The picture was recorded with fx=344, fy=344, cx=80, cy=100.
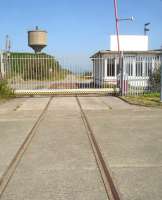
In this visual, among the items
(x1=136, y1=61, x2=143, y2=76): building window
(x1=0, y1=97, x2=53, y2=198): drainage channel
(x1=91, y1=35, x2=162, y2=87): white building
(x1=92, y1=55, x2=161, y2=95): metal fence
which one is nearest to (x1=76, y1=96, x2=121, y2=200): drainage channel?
(x1=0, y1=97, x2=53, y2=198): drainage channel

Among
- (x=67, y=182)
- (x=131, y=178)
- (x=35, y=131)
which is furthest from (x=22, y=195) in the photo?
(x=35, y=131)

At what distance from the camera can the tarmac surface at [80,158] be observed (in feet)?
15.6

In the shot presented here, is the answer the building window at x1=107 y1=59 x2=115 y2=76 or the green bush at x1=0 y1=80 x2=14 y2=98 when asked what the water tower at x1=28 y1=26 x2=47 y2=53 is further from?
the green bush at x1=0 y1=80 x2=14 y2=98

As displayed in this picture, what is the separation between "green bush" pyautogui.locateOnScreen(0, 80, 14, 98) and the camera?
19.0m

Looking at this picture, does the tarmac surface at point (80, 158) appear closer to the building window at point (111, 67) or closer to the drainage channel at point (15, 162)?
the drainage channel at point (15, 162)

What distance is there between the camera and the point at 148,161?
615 cm

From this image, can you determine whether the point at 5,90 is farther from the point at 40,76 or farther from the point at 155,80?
the point at 155,80

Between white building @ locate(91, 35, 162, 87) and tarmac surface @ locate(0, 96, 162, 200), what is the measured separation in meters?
10.1

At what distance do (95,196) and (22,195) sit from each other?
98 centimetres

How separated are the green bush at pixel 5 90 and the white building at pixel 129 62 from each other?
606cm

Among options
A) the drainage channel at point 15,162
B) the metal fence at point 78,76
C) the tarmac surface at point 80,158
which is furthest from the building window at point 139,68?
the drainage channel at point 15,162

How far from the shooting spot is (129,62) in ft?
68.8

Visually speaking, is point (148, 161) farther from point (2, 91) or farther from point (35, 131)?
point (2, 91)

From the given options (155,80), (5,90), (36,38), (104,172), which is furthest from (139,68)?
(36,38)
